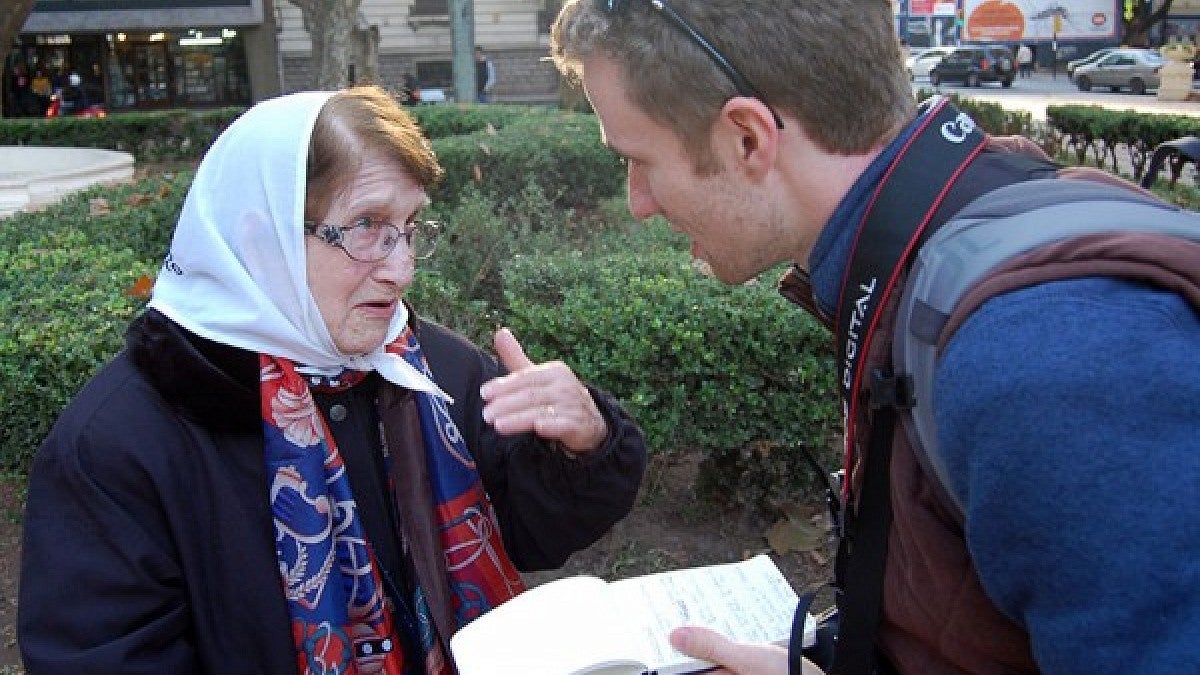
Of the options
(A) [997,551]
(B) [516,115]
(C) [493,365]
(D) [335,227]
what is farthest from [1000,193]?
(B) [516,115]

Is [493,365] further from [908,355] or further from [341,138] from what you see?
[908,355]

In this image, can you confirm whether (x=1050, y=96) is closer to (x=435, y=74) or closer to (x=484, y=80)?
(x=484, y=80)

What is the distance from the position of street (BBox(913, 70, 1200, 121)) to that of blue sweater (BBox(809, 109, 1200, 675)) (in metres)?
27.2

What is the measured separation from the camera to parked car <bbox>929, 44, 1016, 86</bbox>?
4209 cm

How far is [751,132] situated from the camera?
4.81ft

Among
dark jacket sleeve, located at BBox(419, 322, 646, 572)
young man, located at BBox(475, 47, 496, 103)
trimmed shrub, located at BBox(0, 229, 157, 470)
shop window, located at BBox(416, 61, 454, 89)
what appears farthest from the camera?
shop window, located at BBox(416, 61, 454, 89)

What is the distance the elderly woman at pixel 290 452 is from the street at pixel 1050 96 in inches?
1038

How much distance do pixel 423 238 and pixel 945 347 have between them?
1.43 metres

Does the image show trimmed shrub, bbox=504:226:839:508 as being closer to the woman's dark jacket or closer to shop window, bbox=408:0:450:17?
the woman's dark jacket

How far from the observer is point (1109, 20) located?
50531 millimetres

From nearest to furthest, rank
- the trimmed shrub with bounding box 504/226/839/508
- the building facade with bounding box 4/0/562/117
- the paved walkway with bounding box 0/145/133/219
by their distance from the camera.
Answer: the trimmed shrub with bounding box 504/226/839/508 < the paved walkway with bounding box 0/145/133/219 < the building facade with bounding box 4/0/562/117

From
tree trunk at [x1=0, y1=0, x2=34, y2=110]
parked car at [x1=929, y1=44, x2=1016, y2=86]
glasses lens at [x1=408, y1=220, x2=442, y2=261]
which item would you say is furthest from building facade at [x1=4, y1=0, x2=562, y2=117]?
glasses lens at [x1=408, y1=220, x2=442, y2=261]

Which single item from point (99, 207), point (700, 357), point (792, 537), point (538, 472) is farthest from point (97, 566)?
point (99, 207)

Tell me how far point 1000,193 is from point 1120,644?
0.49 meters
